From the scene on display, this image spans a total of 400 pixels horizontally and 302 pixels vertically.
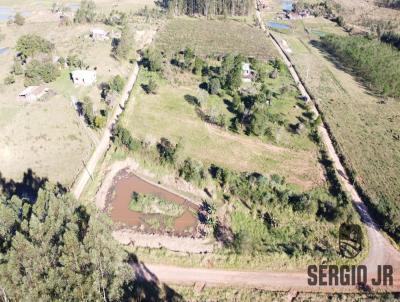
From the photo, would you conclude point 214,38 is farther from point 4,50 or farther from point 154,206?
point 154,206

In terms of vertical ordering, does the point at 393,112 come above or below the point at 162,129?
above

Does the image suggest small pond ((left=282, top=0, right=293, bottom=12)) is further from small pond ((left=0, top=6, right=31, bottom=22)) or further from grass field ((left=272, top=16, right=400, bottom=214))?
small pond ((left=0, top=6, right=31, bottom=22))

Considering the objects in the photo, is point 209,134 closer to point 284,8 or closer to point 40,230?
point 40,230

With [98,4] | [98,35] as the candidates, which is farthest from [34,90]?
[98,4]

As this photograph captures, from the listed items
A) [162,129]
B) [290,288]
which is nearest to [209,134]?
[162,129]

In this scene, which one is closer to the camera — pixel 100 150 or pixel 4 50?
pixel 100 150

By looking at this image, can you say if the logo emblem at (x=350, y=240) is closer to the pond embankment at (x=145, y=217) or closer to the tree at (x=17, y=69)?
the pond embankment at (x=145, y=217)

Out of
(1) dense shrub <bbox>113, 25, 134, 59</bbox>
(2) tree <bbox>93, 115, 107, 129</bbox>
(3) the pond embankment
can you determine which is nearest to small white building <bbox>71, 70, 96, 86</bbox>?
(1) dense shrub <bbox>113, 25, 134, 59</bbox>
